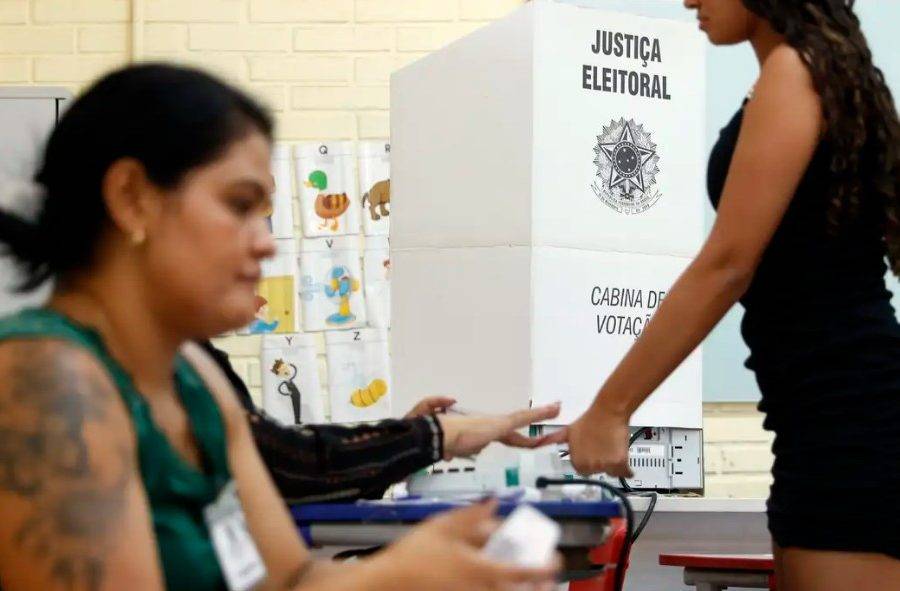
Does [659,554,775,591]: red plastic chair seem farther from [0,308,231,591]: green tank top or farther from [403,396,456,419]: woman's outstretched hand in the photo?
[0,308,231,591]: green tank top

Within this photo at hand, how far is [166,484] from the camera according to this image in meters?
0.95

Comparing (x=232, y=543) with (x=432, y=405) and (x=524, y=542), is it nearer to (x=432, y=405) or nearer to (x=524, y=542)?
(x=524, y=542)

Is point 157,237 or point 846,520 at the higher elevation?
point 157,237

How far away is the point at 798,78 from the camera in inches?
56.9

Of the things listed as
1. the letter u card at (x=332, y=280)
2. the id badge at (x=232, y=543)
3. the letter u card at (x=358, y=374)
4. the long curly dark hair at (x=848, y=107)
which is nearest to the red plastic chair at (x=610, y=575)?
the long curly dark hair at (x=848, y=107)

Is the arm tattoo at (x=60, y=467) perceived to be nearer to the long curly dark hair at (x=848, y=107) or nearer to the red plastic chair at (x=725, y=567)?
the long curly dark hair at (x=848, y=107)

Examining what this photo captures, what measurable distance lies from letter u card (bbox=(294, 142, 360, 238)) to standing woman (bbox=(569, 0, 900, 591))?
2.34m

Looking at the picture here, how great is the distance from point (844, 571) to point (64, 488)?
2.84 feet

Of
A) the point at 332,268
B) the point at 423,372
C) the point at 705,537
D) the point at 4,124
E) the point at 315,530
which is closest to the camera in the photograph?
the point at 315,530

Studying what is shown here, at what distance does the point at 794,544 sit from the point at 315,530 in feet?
1.75

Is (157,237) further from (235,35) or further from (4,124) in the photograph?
(235,35)

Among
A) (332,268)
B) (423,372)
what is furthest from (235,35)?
(423,372)

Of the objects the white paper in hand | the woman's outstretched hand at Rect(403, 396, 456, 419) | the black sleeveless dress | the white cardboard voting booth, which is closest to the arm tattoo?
the white paper in hand

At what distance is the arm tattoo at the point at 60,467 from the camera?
849mm
